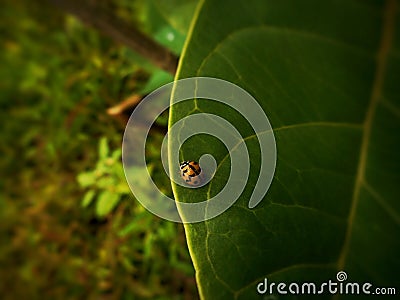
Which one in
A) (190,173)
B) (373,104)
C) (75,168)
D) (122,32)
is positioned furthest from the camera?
(75,168)

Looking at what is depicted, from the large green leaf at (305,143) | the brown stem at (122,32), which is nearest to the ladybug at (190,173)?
the large green leaf at (305,143)

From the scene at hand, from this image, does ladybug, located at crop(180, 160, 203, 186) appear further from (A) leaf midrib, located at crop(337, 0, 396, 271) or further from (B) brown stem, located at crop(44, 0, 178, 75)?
(B) brown stem, located at crop(44, 0, 178, 75)

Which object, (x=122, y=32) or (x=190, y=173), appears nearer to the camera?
(x=190, y=173)

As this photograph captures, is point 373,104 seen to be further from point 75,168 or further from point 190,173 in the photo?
point 75,168

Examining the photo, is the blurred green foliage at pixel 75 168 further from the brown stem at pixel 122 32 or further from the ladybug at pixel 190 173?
the ladybug at pixel 190 173

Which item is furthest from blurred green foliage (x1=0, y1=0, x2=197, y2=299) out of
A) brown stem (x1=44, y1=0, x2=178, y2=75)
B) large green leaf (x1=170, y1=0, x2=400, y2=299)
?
large green leaf (x1=170, y1=0, x2=400, y2=299)

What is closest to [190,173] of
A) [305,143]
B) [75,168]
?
[305,143]
